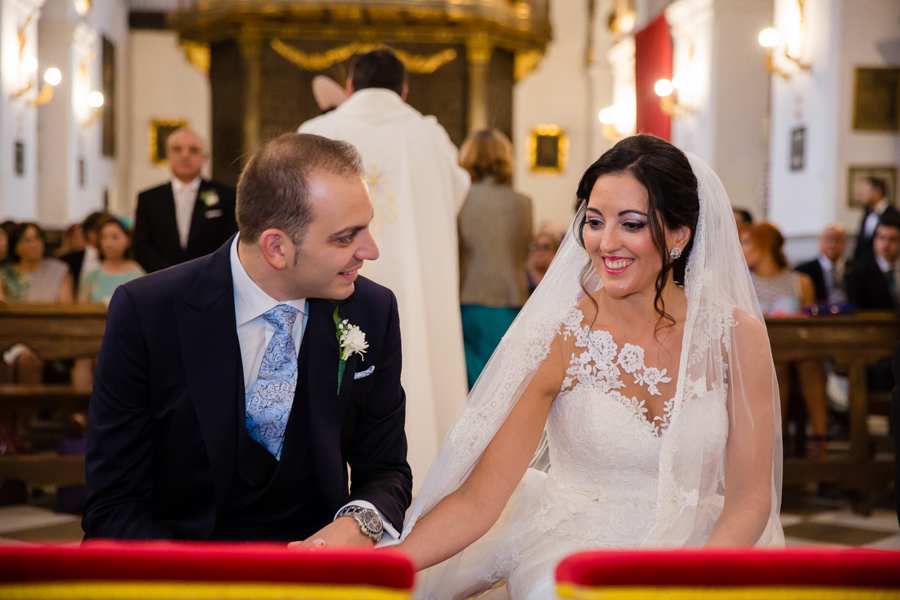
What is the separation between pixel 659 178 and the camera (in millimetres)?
1869

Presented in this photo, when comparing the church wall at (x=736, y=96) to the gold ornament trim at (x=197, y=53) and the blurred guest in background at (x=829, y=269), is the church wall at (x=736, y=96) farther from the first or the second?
the gold ornament trim at (x=197, y=53)

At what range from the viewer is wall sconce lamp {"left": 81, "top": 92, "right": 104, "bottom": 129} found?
1320 cm

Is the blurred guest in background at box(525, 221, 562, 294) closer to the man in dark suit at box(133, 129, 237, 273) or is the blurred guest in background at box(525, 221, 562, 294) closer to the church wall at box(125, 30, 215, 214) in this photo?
the man in dark suit at box(133, 129, 237, 273)

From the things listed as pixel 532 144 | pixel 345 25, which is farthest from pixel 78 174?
pixel 532 144

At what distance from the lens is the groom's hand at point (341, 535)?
157 centimetres

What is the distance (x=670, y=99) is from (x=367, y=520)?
34.1ft

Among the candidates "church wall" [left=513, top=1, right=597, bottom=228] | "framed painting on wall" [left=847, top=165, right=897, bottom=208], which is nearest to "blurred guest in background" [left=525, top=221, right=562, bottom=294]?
"framed painting on wall" [left=847, top=165, right=897, bottom=208]

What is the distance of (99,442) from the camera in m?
1.60

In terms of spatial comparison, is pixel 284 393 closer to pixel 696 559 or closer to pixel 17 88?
pixel 696 559

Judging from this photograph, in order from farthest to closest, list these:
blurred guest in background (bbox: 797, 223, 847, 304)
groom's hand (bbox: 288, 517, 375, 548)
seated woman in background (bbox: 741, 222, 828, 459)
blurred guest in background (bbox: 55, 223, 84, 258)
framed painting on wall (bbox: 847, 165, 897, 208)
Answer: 1. framed painting on wall (bbox: 847, 165, 897, 208)
2. blurred guest in background (bbox: 55, 223, 84, 258)
3. blurred guest in background (bbox: 797, 223, 847, 304)
4. seated woman in background (bbox: 741, 222, 828, 459)
5. groom's hand (bbox: 288, 517, 375, 548)

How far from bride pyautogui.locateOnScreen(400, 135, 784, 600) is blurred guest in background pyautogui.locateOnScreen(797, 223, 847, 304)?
444 cm

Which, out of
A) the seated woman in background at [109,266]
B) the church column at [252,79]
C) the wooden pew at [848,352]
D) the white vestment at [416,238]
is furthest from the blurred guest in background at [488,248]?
the church column at [252,79]

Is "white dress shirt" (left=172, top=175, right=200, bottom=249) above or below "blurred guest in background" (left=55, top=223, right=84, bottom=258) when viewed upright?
above

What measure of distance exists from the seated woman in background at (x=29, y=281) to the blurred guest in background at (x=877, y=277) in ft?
17.4
